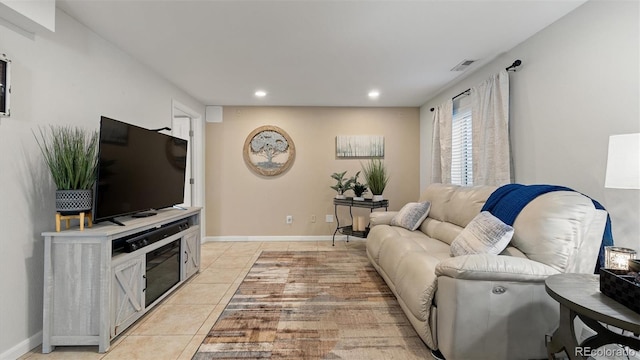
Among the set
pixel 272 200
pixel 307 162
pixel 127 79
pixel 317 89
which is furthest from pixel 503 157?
pixel 127 79

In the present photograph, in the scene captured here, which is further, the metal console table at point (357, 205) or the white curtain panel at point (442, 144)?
the metal console table at point (357, 205)

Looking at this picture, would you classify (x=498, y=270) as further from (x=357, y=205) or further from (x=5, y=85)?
(x=5, y=85)

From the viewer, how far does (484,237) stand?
200 centimetres

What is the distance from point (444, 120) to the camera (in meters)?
4.05

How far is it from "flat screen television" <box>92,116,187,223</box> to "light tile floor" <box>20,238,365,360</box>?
0.85 metres

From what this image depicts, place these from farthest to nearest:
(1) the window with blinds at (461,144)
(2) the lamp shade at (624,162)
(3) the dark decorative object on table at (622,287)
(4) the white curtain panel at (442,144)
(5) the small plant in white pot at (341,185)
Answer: (5) the small plant in white pot at (341,185)
(4) the white curtain panel at (442,144)
(1) the window with blinds at (461,144)
(2) the lamp shade at (624,162)
(3) the dark decorative object on table at (622,287)

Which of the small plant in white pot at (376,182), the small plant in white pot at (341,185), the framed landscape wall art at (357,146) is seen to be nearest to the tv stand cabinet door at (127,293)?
Answer: the small plant in white pot at (341,185)

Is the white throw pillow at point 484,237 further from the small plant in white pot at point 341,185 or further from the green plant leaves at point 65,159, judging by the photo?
the green plant leaves at point 65,159

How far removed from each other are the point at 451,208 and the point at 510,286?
1421 millimetres

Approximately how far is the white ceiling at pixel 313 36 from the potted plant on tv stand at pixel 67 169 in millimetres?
953

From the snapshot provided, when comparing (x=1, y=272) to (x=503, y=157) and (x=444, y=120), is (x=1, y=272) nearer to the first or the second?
(x=503, y=157)

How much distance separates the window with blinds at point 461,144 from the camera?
11.9ft

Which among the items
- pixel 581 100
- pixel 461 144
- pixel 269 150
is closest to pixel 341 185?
pixel 269 150

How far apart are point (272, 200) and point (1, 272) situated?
343 cm
